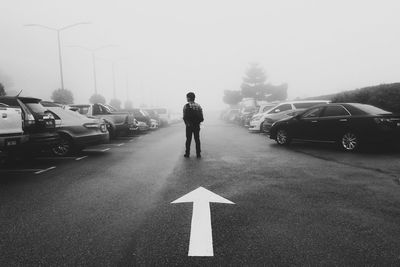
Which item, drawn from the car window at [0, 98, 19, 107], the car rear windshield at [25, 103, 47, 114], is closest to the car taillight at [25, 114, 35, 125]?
the car rear windshield at [25, 103, 47, 114]

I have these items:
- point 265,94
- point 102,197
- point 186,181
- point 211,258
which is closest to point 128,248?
point 211,258

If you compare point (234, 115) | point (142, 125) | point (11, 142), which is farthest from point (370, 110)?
point (234, 115)

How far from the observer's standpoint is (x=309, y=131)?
36.7 ft

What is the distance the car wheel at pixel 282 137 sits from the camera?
39.8 ft

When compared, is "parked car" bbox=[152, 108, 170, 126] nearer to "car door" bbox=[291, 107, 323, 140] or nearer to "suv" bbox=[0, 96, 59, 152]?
"car door" bbox=[291, 107, 323, 140]

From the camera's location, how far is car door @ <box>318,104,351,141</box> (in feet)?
32.9

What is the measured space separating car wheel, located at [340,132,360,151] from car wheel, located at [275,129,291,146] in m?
2.30

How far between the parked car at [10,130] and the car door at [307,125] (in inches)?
336

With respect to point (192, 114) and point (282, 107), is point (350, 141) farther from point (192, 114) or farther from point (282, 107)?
point (282, 107)

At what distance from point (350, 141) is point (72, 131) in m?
8.40

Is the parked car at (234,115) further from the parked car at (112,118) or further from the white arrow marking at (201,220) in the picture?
the white arrow marking at (201,220)

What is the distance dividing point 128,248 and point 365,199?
11.3 feet

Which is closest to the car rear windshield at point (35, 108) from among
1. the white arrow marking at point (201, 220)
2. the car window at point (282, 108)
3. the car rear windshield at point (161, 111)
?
the white arrow marking at point (201, 220)

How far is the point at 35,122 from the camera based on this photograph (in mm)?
8078
